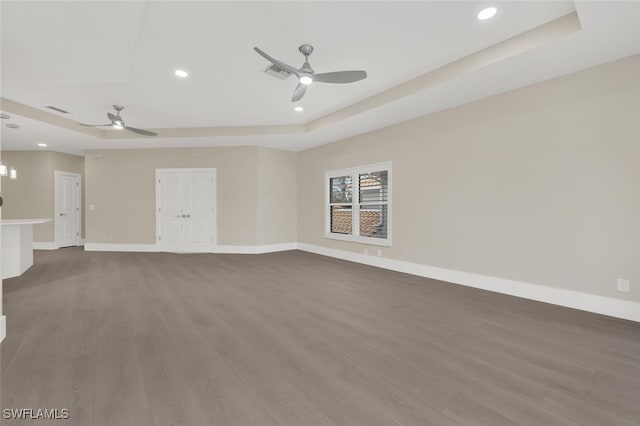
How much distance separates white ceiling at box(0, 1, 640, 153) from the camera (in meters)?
2.29

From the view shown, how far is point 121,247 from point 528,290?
862cm

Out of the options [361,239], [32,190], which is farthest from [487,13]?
[32,190]

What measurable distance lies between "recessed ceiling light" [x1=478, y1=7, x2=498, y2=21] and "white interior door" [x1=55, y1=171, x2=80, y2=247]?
33.0 ft

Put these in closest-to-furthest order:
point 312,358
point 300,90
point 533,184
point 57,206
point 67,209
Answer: point 312,358
point 300,90
point 533,184
point 57,206
point 67,209

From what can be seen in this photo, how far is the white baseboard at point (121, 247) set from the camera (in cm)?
681

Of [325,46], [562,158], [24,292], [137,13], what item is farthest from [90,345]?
[562,158]

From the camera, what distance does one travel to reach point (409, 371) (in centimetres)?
186

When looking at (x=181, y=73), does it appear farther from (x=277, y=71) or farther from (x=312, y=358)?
(x=312, y=358)

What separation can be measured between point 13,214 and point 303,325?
9250 millimetres

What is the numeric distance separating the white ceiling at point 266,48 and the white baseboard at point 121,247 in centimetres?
343

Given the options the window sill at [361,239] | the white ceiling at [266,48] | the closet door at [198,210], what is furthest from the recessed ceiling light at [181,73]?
the window sill at [361,239]

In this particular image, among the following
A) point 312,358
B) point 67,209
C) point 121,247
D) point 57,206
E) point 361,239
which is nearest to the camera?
point 312,358

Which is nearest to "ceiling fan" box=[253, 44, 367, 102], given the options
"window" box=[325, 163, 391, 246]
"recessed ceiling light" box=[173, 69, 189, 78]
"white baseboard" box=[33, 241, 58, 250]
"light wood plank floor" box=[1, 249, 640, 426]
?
"recessed ceiling light" box=[173, 69, 189, 78]

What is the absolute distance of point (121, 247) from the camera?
22.5 ft
